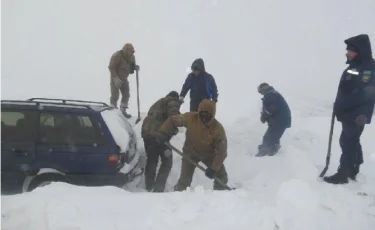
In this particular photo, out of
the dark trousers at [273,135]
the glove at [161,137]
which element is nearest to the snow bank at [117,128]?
the glove at [161,137]

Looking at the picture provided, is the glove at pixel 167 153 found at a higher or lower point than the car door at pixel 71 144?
lower

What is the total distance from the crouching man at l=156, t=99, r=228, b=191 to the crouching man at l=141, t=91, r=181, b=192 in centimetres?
50

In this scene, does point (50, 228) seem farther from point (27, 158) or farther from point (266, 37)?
point (266, 37)

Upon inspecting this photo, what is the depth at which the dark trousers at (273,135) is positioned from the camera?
28.4 feet

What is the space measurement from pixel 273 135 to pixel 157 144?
117 inches

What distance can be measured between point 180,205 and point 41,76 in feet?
111

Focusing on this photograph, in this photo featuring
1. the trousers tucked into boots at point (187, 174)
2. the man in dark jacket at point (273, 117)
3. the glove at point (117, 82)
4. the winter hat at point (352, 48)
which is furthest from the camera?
the glove at point (117, 82)

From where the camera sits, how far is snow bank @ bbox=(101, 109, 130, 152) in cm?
623

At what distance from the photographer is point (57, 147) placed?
237 inches

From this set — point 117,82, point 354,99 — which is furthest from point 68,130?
point 354,99

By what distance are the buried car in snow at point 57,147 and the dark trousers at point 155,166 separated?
0.64m

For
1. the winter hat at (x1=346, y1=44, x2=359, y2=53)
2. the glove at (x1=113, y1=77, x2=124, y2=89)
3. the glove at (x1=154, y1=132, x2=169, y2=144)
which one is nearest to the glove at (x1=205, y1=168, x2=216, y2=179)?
the glove at (x1=154, y1=132, x2=169, y2=144)

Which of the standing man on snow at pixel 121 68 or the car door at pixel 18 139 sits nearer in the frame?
the car door at pixel 18 139

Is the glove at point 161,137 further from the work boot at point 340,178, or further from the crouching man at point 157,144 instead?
the work boot at point 340,178
